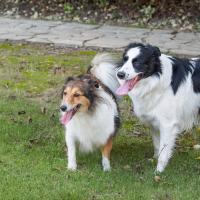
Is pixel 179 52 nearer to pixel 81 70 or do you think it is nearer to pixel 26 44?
pixel 81 70

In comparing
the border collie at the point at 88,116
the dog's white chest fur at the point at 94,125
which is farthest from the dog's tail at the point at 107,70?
the dog's white chest fur at the point at 94,125

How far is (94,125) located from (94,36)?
19.1ft

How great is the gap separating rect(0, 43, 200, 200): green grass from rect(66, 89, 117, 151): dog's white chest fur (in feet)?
0.92

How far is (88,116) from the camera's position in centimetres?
587

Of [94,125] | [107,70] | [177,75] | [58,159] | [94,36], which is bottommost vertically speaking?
[94,36]

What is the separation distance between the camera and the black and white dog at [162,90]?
5.68 meters

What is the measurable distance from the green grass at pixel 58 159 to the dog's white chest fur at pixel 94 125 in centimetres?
28

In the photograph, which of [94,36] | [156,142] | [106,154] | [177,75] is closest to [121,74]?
[177,75]

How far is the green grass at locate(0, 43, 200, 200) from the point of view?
5.27 metres

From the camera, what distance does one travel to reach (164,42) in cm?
1099

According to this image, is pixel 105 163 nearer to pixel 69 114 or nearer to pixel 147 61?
pixel 69 114

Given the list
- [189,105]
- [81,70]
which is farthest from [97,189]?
[81,70]

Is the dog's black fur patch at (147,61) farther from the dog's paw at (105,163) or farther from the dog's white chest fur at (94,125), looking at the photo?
the dog's paw at (105,163)

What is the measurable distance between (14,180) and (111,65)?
1.72 m
